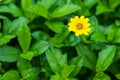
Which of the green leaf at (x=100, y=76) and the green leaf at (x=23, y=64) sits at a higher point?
the green leaf at (x=23, y=64)

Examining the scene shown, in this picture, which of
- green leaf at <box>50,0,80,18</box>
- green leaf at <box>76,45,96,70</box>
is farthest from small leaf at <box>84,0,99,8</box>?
green leaf at <box>76,45,96,70</box>

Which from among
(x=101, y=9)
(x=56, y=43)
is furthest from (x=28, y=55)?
(x=101, y=9)

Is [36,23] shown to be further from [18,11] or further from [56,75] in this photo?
[56,75]

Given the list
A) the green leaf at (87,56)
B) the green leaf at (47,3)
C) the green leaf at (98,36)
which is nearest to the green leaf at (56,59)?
the green leaf at (87,56)

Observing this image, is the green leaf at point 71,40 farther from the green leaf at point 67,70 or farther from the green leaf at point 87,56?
the green leaf at point 67,70

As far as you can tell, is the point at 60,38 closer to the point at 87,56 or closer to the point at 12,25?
the point at 87,56

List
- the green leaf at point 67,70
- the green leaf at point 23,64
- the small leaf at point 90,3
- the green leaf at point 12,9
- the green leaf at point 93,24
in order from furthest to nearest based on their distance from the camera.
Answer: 1. the small leaf at point 90,3
2. the green leaf at point 12,9
3. the green leaf at point 93,24
4. the green leaf at point 23,64
5. the green leaf at point 67,70
